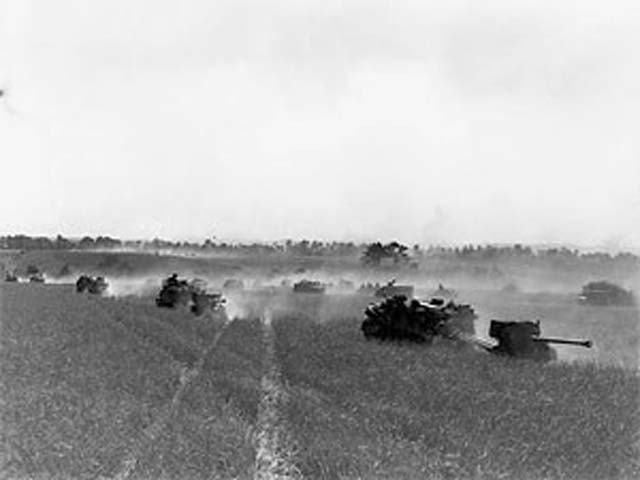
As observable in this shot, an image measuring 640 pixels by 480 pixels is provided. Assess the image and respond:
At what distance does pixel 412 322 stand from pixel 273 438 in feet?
73.4

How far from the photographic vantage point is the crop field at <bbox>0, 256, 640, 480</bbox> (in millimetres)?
17453

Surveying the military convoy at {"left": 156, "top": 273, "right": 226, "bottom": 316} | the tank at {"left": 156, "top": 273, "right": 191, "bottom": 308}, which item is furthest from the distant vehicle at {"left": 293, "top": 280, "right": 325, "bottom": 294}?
the tank at {"left": 156, "top": 273, "right": 191, "bottom": 308}

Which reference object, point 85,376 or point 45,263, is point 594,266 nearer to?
point 45,263

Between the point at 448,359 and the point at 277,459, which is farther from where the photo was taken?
the point at 448,359

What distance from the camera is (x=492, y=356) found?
3631 centimetres

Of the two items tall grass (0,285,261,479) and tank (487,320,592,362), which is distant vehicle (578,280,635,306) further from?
tall grass (0,285,261,479)

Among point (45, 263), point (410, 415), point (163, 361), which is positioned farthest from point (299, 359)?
point (45, 263)

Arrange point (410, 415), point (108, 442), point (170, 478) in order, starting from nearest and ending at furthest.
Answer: point (170, 478) → point (108, 442) → point (410, 415)

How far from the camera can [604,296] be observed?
296 feet

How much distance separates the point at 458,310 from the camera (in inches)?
1756

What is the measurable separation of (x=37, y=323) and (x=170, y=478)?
28.3 metres

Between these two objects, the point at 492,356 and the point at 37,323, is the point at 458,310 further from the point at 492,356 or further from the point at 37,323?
the point at 37,323

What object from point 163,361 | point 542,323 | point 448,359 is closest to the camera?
point 163,361

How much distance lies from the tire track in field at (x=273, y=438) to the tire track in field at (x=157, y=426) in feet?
6.67
